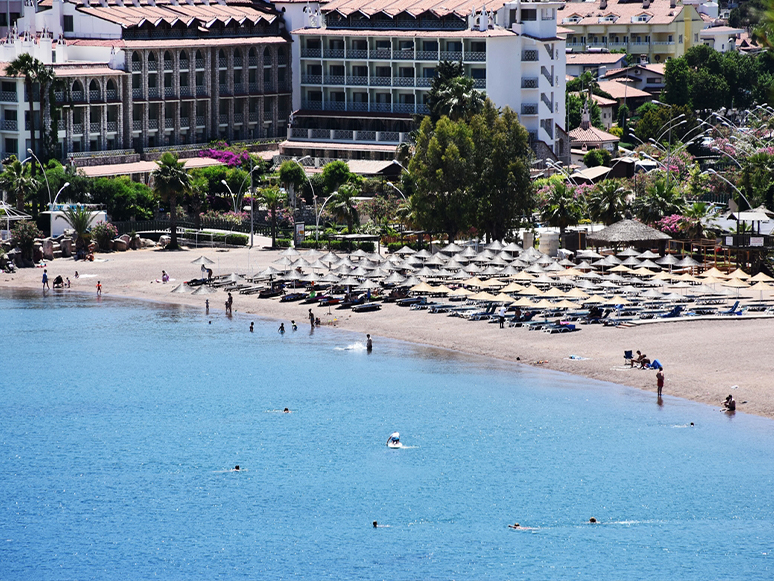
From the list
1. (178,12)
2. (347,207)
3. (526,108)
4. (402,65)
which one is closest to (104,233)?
(347,207)

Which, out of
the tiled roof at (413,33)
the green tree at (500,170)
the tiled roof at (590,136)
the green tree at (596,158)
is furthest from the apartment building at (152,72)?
the green tree at (500,170)

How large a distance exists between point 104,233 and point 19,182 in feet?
28.5

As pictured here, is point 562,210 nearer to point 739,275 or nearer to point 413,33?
point 739,275

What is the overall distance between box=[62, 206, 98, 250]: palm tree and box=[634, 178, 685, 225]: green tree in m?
42.3

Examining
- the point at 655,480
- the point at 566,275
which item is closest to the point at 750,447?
the point at 655,480

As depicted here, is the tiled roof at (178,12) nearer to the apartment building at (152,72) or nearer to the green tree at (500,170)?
the apartment building at (152,72)

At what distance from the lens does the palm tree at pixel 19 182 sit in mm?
117000

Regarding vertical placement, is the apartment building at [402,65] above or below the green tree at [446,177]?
above

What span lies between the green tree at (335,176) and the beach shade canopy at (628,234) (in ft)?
106

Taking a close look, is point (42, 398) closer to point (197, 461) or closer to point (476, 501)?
Result: point (197, 461)

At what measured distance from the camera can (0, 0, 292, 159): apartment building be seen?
132625 mm

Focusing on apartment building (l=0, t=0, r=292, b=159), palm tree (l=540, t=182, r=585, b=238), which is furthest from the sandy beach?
apartment building (l=0, t=0, r=292, b=159)

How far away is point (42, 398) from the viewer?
7562 centimetres

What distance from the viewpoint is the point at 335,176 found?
128 m
